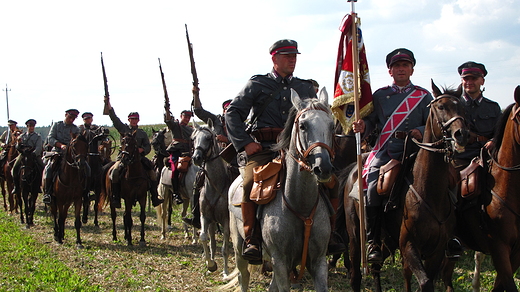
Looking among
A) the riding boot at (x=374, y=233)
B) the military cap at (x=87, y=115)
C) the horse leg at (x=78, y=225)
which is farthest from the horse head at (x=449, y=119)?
the military cap at (x=87, y=115)

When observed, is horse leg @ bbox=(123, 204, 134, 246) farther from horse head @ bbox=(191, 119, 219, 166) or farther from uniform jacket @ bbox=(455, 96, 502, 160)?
uniform jacket @ bbox=(455, 96, 502, 160)

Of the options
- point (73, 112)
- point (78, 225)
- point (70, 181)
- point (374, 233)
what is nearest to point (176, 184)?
point (78, 225)

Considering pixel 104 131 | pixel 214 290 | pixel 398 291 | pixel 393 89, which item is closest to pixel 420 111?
pixel 393 89

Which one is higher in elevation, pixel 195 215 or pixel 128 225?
pixel 195 215

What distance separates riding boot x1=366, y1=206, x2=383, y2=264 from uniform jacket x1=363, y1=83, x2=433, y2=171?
0.59 m

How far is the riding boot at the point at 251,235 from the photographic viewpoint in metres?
4.97

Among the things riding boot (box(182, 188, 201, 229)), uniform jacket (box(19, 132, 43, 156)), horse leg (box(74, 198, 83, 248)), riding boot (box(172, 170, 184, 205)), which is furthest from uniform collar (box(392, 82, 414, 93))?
uniform jacket (box(19, 132, 43, 156))

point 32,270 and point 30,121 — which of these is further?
point 30,121

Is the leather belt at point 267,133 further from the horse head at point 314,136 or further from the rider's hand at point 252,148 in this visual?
the horse head at point 314,136

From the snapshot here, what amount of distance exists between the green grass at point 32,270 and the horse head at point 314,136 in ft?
16.4

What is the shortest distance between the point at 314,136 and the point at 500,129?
298 cm

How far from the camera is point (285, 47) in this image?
5566mm

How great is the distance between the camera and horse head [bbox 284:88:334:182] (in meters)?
4.12

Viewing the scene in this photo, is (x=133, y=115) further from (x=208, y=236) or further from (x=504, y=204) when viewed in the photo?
(x=504, y=204)
